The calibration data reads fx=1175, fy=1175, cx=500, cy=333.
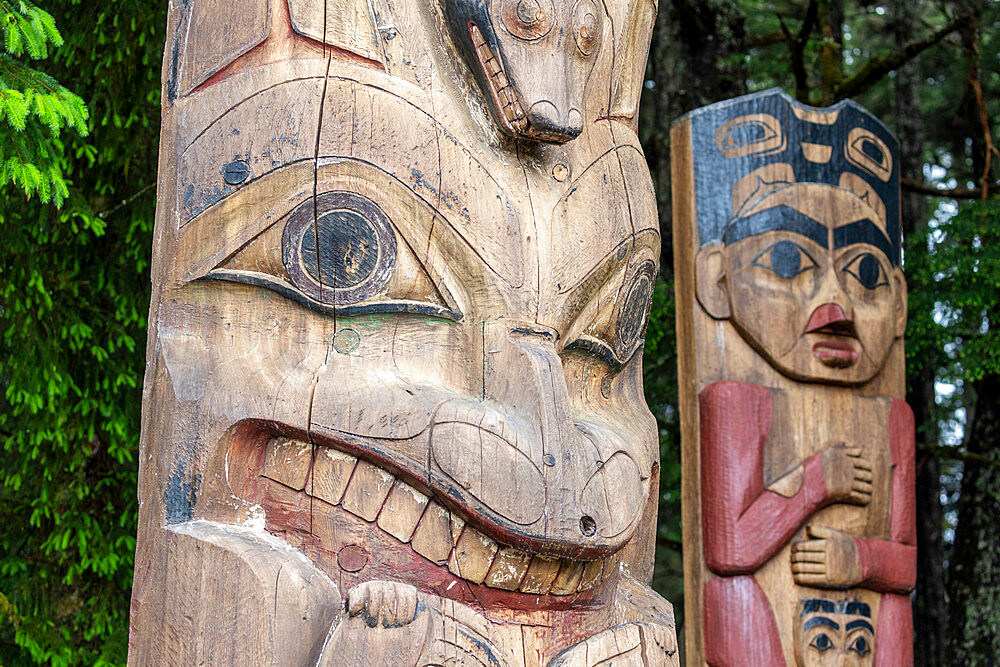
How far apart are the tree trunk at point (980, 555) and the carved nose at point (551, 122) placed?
5352 mm

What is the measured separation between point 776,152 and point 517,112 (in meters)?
3.16

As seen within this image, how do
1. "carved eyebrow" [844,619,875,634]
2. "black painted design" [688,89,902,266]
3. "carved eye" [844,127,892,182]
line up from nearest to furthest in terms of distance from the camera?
"carved eyebrow" [844,619,875,634]
"black painted design" [688,89,902,266]
"carved eye" [844,127,892,182]

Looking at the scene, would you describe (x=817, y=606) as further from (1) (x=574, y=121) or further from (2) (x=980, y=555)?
(1) (x=574, y=121)

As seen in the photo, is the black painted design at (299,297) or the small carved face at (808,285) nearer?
the black painted design at (299,297)

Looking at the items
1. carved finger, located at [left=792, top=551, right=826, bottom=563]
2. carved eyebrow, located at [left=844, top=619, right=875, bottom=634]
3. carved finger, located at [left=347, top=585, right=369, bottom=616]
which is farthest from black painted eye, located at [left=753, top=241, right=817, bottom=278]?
carved finger, located at [left=347, top=585, right=369, bottom=616]

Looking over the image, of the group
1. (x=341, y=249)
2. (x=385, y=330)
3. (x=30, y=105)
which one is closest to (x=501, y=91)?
(x=341, y=249)

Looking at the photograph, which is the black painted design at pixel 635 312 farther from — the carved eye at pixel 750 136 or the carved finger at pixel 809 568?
the carved eye at pixel 750 136

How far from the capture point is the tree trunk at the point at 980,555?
7.70m

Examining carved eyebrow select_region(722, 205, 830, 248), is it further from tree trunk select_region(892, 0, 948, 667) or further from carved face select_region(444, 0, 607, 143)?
tree trunk select_region(892, 0, 948, 667)

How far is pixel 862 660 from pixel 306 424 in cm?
355

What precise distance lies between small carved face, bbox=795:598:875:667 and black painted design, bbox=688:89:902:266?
185cm

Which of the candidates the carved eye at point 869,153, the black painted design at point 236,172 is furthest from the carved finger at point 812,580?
the black painted design at point 236,172

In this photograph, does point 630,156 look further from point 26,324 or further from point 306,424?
point 26,324

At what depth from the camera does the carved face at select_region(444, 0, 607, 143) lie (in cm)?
334
